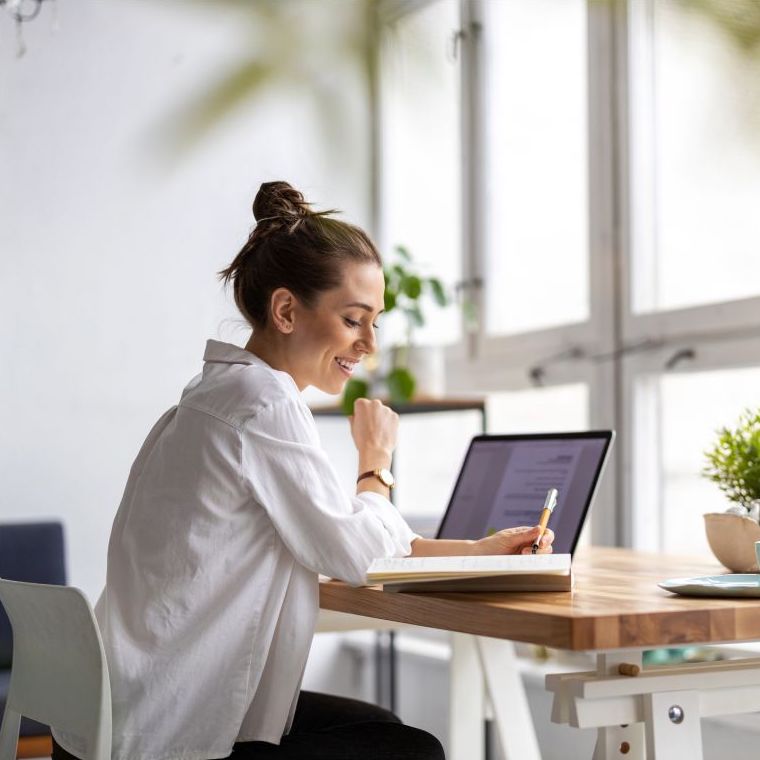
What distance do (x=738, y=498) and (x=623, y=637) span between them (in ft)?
2.31

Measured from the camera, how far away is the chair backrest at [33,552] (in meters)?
3.01

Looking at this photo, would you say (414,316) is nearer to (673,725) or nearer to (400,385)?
(400,385)

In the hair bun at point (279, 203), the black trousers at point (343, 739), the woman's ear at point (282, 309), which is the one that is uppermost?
the hair bun at point (279, 203)

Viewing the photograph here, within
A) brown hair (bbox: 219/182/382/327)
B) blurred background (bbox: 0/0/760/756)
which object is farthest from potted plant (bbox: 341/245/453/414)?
brown hair (bbox: 219/182/382/327)

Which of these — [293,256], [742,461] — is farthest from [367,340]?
[742,461]

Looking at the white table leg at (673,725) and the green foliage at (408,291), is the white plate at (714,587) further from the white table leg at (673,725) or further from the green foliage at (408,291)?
the green foliage at (408,291)

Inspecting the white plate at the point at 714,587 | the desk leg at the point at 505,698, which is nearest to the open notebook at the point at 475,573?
the white plate at the point at 714,587

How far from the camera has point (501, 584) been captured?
134 centimetres

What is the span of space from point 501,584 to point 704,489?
1.55 metres

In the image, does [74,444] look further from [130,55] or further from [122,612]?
[122,612]

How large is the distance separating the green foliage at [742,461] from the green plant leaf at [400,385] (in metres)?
1.46

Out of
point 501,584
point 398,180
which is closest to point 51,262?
point 398,180

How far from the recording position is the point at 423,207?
3867mm

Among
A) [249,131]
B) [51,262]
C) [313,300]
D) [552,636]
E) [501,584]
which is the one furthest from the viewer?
[249,131]
